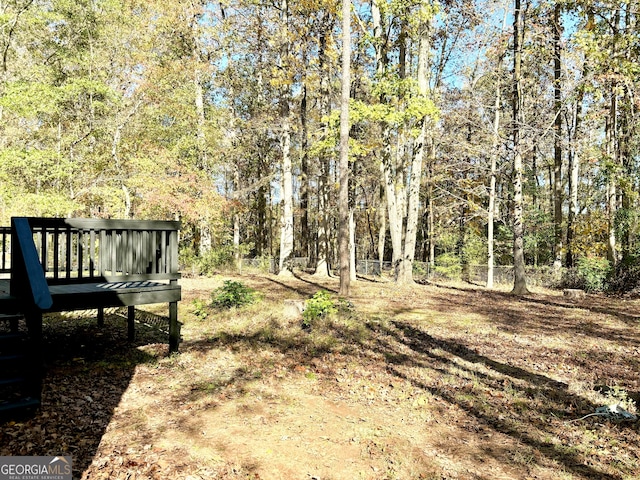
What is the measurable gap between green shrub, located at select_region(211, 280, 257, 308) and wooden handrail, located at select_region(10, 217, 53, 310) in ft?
18.5

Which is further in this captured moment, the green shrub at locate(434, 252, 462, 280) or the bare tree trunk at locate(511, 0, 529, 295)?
the green shrub at locate(434, 252, 462, 280)

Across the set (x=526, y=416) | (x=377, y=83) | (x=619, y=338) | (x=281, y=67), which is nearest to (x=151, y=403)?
(x=526, y=416)

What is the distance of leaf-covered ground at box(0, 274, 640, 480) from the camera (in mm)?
3697

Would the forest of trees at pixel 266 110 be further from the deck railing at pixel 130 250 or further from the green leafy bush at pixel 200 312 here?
the deck railing at pixel 130 250

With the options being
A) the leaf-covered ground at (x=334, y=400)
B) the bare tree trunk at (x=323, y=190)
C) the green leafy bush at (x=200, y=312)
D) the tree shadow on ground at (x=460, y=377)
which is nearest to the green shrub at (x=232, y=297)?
the green leafy bush at (x=200, y=312)

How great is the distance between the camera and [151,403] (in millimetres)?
4766

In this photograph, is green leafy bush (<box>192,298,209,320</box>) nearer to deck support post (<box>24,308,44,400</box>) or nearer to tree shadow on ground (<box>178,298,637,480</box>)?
tree shadow on ground (<box>178,298,637,480</box>)

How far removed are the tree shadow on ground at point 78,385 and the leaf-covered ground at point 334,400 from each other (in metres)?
0.02

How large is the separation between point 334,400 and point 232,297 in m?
5.53

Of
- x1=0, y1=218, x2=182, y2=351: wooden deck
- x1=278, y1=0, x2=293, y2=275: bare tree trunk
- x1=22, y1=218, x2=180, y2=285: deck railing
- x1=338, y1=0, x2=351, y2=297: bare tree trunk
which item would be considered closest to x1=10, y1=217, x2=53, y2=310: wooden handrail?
x1=0, y1=218, x2=182, y2=351: wooden deck

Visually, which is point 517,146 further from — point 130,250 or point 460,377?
point 130,250

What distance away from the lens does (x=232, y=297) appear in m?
10.3

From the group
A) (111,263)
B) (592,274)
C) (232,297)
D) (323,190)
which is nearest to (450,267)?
(592,274)

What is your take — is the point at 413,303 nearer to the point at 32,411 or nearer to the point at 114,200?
the point at 32,411
